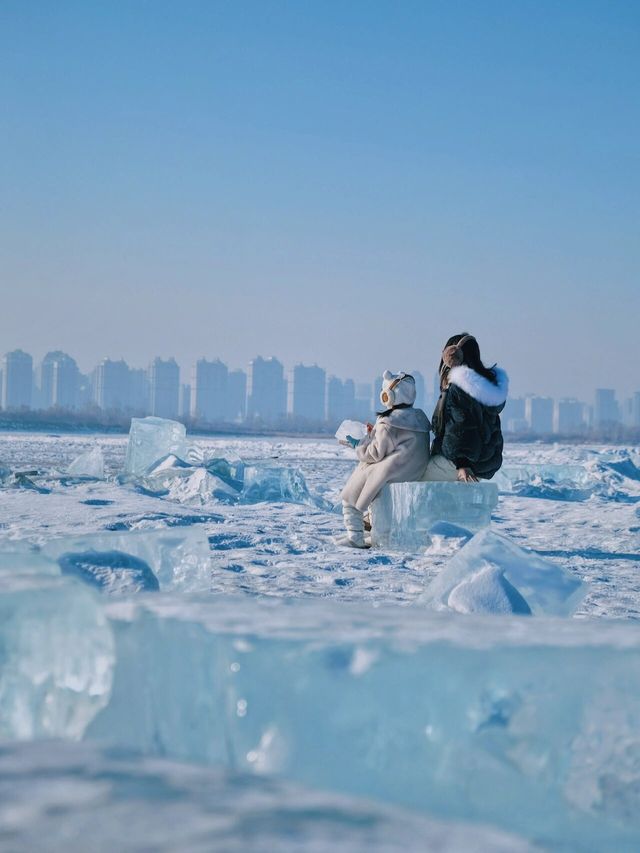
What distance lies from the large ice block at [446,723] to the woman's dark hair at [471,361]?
4365 millimetres

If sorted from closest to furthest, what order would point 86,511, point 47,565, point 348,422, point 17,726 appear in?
point 17,726
point 47,565
point 348,422
point 86,511

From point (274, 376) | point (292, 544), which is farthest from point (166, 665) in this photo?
point (274, 376)

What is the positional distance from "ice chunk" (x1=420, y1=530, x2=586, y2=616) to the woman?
2.53 m

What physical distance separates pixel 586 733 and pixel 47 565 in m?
1.15

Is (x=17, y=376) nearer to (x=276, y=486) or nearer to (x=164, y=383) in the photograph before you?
(x=164, y=383)

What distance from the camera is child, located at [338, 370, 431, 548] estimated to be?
5.43 m

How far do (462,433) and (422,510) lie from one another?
0.56 metres

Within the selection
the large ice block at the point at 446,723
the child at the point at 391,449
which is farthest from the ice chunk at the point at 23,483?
the large ice block at the point at 446,723

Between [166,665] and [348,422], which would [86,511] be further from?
[166,665]

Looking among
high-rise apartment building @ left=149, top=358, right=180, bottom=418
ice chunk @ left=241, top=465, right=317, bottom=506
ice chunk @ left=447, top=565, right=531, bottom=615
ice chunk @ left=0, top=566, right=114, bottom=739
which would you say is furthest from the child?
high-rise apartment building @ left=149, top=358, right=180, bottom=418

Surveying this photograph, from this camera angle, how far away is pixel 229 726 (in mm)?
1363

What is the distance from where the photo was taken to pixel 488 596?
2.76m

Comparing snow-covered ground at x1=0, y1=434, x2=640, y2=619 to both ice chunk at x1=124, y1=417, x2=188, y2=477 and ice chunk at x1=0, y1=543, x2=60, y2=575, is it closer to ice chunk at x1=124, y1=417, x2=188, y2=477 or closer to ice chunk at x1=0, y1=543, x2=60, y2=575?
ice chunk at x1=124, y1=417, x2=188, y2=477

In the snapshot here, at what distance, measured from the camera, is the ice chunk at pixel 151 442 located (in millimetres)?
10836
